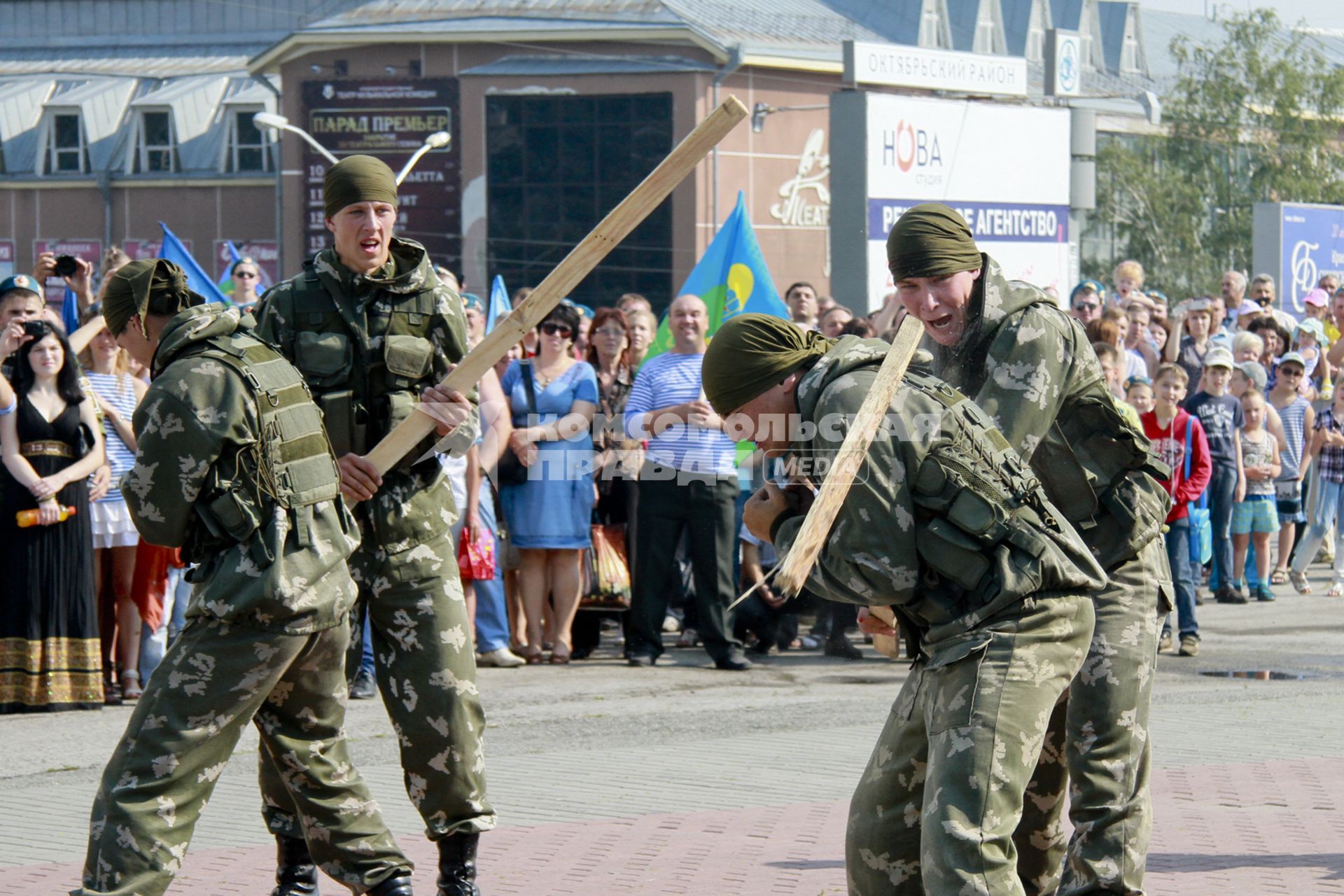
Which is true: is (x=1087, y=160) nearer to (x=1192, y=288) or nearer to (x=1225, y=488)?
(x=1225, y=488)

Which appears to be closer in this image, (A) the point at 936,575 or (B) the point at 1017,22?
(A) the point at 936,575

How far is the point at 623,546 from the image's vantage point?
11406 millimetres

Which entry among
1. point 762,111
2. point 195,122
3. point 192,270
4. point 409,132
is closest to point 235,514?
point 192,270

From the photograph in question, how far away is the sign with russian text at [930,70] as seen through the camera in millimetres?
24586

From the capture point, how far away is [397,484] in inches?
226

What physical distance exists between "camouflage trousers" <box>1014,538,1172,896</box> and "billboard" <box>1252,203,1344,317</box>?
64.8 feet

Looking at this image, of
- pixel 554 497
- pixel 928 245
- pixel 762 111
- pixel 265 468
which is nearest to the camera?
pixel 928 245

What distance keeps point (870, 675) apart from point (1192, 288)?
41731 millimetres

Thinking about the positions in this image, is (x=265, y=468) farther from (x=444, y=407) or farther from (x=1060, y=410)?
(x=1060, y=410)

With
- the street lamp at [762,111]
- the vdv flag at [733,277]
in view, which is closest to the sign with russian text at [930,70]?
the vdv flag at [733,277]

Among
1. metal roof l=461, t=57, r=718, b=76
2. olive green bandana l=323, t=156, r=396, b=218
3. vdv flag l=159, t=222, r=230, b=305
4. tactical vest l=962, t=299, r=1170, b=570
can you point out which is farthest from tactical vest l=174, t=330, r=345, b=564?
metal roof l=461, t=57, r=718, b=76

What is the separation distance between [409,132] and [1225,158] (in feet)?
68.7

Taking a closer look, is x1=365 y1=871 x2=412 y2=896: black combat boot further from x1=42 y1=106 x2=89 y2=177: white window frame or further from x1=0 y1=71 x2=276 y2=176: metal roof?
x1=42 y1=106 x2=89 y2=177: white window frame

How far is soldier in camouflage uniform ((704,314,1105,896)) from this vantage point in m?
4.16
